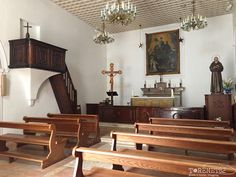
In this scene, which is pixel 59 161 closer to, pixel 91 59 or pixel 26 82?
pixel 26 82

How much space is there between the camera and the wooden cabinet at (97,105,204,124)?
6759 mm

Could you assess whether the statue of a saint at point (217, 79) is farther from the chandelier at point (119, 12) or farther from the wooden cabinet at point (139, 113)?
the chandelier at point (119, 12)

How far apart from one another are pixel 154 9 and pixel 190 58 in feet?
8.41

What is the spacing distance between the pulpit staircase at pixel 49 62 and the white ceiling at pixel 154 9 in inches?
84.4

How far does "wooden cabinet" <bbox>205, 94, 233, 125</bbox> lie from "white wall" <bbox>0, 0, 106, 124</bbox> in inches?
185

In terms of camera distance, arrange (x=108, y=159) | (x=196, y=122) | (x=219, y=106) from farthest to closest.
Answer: (x=219, y=106)
(x=196, y=122)
(x=108, y=159)

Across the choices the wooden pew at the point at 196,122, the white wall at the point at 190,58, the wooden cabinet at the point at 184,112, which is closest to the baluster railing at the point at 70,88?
the wooden cabinet at the point at 184,112

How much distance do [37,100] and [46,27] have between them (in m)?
2.33

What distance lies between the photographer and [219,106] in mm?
6586

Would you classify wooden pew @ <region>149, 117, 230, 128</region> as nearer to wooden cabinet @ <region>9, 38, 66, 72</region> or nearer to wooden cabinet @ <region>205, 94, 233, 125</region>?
wooden cabinet @ <region>205, 94, 233, 125</region>

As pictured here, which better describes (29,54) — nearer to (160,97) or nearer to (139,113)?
(139,113)

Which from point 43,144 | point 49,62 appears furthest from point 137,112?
point 43,144

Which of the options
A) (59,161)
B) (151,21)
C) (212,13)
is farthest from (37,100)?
Result: (212,13)

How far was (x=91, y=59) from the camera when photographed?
924 cm
